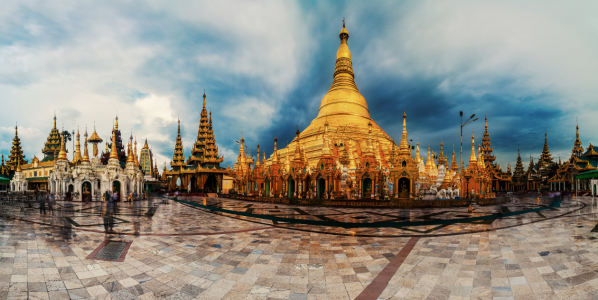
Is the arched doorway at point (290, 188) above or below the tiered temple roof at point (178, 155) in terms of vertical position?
below

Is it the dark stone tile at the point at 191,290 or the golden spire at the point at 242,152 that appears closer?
the dark stone tile at the point at 191,290

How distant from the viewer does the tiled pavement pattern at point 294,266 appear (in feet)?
15.8

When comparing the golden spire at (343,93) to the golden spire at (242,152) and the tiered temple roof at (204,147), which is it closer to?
the golden spire at (242,152)

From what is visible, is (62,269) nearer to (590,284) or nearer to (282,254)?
(282,254)

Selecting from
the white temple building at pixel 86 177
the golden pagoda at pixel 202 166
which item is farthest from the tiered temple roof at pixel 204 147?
the white temple building at pixel 86 177

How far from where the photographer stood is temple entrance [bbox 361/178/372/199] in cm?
2581

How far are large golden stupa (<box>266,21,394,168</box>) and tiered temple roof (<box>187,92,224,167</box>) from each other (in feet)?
42.7

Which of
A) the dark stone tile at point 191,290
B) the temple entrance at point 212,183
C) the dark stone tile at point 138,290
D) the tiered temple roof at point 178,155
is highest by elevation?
the tiered temple roof at point 178,155

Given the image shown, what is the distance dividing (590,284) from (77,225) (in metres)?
16.0

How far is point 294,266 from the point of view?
6133 millimetres

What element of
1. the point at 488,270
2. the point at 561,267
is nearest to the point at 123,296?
the point at 488,270

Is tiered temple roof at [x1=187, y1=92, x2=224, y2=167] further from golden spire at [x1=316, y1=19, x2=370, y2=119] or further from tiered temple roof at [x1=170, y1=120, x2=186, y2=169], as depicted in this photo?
golden spire at [x1=316, y1=19, x2=370, y2=119]

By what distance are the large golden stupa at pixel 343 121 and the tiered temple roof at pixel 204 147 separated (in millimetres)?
13014

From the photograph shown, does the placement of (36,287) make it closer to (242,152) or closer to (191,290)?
(191,290)
